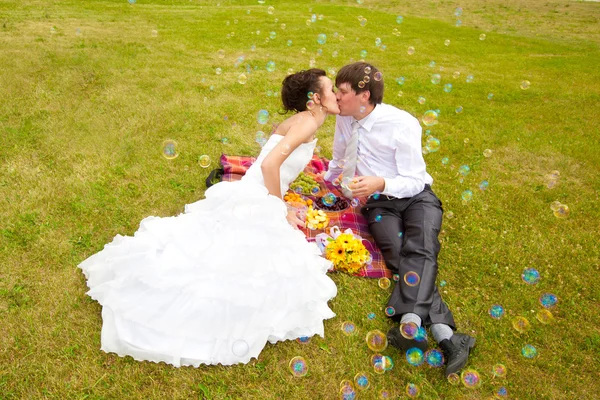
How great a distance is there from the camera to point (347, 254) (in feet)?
14.2

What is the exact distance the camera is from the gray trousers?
3.71 meters

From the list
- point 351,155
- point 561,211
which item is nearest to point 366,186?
point 351,155

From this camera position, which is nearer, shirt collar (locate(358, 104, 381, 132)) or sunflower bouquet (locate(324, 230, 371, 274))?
sunflower bouquet (locate(324, 230, 371, 274))

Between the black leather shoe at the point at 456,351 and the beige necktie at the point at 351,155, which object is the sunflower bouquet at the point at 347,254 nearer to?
the beige necktie at the point at 351,155

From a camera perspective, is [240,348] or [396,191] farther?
[396,191]

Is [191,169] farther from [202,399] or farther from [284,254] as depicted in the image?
[202,399]

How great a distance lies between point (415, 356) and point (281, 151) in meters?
2.32

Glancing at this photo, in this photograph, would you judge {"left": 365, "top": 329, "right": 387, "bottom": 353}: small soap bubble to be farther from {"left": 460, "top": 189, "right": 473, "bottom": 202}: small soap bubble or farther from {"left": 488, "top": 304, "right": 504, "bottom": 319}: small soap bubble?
{"left": 460, "top": 189, "right": 473, "bottom": 202}: small soap bubble

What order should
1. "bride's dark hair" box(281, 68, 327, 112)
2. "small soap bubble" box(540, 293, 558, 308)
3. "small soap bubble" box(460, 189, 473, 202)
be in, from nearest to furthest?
"small soap bubble" box(540, 293, 558, 308)
"bride's dark hair" box(281, 68, 327, 112)
"small soap bubble" box(460, 189, 473, 202)

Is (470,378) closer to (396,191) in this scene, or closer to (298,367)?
(298,367)

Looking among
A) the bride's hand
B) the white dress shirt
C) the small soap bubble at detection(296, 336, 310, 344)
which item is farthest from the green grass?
the white dress shirt

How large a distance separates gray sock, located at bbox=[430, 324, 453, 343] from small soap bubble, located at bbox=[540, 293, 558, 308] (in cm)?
128

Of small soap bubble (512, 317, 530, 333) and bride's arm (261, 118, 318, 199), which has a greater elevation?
bride's arm (261, 118, 318, 199)

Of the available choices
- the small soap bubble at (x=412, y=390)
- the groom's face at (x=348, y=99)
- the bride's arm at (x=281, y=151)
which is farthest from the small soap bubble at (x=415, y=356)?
the groom's face at (x=348, y=99)
